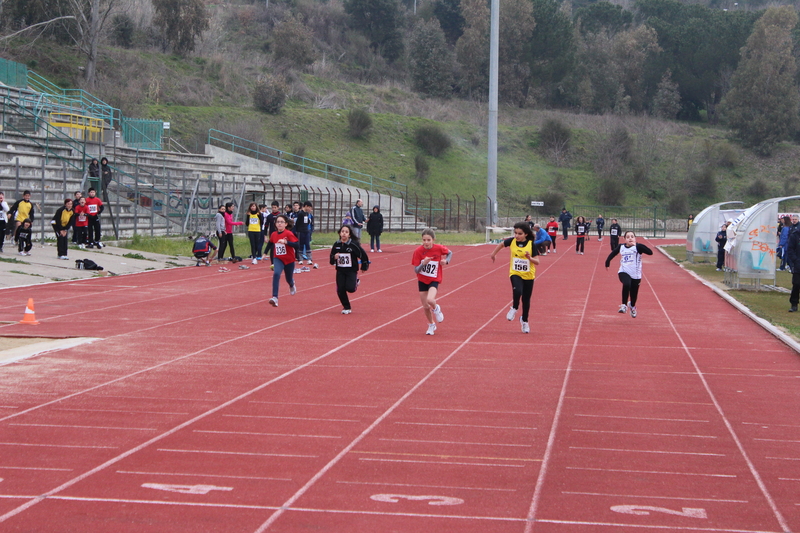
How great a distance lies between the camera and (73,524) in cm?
518

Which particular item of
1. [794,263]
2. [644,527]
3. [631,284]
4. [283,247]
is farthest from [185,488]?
[794,263]

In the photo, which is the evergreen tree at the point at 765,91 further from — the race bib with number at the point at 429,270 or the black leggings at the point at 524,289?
the race bib with number at the point at 429,270

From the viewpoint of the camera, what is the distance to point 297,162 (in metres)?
58.4

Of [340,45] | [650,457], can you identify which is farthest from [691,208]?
[650,457]

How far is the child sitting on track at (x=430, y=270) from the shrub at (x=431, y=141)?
5689cm

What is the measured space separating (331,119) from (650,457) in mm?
63889

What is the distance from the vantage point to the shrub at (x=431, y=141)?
69.3m

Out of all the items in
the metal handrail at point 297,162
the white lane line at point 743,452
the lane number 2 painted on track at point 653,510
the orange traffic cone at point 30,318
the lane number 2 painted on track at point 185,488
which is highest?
the metal handrail at point 297,162

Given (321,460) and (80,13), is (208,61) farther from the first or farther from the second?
(321,460)

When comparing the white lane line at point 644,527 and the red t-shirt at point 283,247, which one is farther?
the red t-shirt at point 283,247

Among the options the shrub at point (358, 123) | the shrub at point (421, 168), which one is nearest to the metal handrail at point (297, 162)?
the shrub at point (421, 168)

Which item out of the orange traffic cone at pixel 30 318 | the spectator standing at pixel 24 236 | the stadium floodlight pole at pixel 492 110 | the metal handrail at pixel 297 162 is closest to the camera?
the orange traffic cone at pixel 30 318

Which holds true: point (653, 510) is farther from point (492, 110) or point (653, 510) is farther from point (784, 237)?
point (492, 110)

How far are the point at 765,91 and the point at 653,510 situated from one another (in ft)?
271
